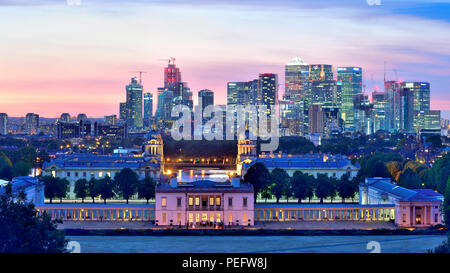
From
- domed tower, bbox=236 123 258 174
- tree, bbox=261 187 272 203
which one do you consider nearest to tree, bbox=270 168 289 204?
tree, bbox=261 187 272 203

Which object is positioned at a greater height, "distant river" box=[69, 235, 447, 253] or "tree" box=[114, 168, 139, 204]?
"tree" box=[114, 168, 139, 204]

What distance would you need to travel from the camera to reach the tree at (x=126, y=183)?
53.6 m

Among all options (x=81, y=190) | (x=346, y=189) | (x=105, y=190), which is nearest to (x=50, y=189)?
(x=81, y=190)

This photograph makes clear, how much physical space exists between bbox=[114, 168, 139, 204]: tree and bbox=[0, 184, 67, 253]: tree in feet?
90.6

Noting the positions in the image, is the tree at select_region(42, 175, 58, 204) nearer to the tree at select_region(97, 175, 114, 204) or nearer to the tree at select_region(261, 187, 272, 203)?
the tree at select_region(97, 175, 114, 204)

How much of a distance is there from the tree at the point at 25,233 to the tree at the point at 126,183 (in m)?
27.6

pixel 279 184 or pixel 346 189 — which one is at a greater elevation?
pixel 279 184

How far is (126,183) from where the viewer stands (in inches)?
2191

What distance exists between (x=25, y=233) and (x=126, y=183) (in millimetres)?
31896

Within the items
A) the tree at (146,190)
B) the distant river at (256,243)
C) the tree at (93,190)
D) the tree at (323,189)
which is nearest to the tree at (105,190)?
the tree at (93,190)

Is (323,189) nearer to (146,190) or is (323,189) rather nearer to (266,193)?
(266,193)

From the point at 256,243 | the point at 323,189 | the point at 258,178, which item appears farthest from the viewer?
the point at 258,178

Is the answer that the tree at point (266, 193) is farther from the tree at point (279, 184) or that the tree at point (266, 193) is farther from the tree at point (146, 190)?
the tree at point (146, 190)

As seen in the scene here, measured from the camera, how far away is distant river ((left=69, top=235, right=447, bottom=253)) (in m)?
30.5
